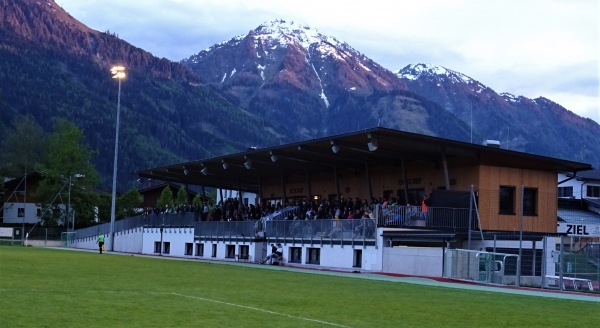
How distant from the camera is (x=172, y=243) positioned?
64.4 meters

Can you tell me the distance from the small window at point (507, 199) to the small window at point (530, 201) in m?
1.10

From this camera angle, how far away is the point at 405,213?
1625 inches

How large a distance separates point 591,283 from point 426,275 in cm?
802

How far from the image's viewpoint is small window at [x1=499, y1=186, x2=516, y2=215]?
45.2m

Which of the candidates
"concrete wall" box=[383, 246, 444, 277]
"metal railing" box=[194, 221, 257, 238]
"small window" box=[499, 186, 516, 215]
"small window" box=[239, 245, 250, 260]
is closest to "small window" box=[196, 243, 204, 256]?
"metal railing" box=[194, 221, 257, 238]

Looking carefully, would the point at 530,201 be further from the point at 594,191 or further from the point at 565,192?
the point at 565,192

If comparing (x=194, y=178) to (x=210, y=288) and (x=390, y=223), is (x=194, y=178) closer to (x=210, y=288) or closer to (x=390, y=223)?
(x=390, y=223)

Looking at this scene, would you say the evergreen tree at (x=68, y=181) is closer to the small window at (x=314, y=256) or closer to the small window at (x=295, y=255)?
the small window at (x=295, y=255)

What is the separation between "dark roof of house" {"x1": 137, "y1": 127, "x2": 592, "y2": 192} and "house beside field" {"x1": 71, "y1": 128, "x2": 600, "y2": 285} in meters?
0.07

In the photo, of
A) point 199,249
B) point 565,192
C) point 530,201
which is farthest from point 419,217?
point 565,192

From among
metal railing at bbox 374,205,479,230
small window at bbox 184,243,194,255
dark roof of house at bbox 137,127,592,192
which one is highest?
dark roof of house at bbox 137,127,592,192

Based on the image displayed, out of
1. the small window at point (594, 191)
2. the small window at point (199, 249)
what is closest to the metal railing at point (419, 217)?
the small window at point (199, 249)

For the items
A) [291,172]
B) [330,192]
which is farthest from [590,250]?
[291,172]

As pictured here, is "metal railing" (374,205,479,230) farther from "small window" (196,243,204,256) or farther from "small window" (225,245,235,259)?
"small window" (196,243,204,256)
